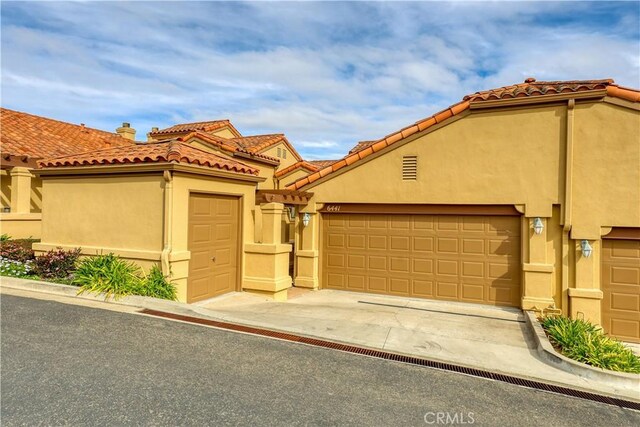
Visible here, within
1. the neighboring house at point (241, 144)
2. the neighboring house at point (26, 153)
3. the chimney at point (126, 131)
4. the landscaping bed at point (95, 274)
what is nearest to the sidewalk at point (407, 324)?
the landscaping bed at point (95, 274)

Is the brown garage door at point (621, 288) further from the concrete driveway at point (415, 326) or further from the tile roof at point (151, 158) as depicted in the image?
the tile roof at point (151, 158)

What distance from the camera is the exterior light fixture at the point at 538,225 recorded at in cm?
982

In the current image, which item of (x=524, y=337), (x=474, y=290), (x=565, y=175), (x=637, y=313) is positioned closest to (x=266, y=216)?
(x=474, y=290)

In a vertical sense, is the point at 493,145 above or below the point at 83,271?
above

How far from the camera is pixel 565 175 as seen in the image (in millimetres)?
9648

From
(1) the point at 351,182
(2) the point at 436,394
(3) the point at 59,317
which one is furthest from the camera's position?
(1) the point at 351,182

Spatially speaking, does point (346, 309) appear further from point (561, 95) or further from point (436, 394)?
point (561, 95)

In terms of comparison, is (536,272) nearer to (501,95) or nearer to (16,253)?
(501,95)

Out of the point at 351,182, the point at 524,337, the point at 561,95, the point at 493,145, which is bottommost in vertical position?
the point at 524,337

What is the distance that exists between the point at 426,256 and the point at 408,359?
5.53 metres

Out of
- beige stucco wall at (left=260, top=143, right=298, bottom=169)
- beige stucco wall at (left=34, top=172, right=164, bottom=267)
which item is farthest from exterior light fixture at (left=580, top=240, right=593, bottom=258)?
beige stucco wall at (left=260, top=143, right=298, bottom=169)

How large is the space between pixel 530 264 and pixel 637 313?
2.62 m

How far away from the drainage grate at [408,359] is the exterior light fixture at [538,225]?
210 inches

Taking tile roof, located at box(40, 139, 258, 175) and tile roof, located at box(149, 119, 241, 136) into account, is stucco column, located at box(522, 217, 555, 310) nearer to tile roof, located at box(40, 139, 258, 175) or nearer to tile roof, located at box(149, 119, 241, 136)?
tile roof, located at box(40, 139, 258, 175)
